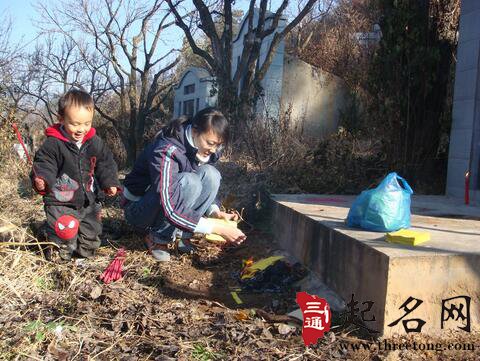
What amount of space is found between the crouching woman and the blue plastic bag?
0.75 meters

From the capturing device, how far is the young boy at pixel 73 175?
10.8ft

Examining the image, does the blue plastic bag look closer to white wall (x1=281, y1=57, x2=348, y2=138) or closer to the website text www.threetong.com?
the website text www.threetong.com

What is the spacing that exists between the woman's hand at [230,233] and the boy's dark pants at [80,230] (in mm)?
1132

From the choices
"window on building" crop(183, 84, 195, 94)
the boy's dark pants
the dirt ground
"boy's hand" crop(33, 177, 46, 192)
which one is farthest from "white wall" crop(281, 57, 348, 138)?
"boy's hand" crop(33, 177, 46, 192)

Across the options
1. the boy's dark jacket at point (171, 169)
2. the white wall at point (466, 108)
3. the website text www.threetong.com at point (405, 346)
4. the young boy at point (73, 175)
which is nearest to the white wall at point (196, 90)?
the white wall at point (466, 108)

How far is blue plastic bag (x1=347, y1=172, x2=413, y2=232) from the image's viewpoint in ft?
9.04

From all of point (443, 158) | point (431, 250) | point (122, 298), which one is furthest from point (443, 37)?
point (122, 298)

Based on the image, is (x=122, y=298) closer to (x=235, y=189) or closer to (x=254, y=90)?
(x=235, y=189)

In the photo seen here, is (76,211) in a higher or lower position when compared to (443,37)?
lower

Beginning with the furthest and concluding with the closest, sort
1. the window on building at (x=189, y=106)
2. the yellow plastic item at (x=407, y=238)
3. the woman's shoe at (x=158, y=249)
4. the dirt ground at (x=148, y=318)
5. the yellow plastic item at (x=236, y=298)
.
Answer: the window on building at (x=189, y=106)
the woman's shoe at (x=158, y=249)
the yellow plastic item at (x=236, y=298)
the yellow plastic item at (x=407, y=238)
the dirt ground at (x=148, y=318)

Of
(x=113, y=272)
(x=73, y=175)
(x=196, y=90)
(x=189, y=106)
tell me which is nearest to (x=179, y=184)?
(x=113, y=272)

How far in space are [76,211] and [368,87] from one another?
397 cm

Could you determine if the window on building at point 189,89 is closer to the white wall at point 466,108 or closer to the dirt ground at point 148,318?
the white wall at point 466,108

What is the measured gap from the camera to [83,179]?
3486 mm
